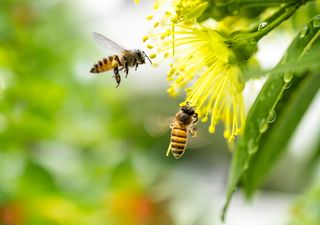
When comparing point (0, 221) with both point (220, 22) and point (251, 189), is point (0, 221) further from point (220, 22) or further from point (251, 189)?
point (220, 22)

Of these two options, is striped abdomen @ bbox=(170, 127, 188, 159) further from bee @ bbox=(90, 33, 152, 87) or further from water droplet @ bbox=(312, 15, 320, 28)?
water droplet @ bbox=(312, 15, 320, 28)

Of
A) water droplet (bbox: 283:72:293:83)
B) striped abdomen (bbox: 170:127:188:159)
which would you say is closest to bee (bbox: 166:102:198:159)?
striped abdomen (bbox: 170:127:188:159)

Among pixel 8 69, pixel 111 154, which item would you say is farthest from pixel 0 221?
pixel 111 154

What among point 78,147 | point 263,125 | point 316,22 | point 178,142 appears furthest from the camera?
point 78,147

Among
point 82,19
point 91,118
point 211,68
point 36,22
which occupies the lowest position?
point 211,68

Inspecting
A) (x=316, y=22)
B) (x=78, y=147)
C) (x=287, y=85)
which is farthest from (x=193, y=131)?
(x=78, y=147)

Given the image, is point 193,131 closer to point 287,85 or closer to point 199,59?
point 199,59

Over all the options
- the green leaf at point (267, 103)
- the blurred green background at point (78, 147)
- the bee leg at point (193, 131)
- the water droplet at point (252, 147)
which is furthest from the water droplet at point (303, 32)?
the blurred green background at point (78, 147)
